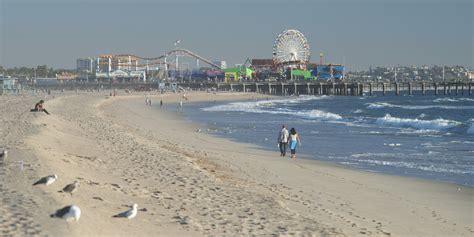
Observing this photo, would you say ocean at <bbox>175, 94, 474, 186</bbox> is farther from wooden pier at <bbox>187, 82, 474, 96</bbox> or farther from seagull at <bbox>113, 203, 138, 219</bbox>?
wooden pier at <bbox>187, 82, 474, 96</bbox>

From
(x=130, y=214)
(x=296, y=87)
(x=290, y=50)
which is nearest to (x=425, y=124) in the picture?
(x=130, y=214)

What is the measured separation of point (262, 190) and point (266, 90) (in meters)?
99.4

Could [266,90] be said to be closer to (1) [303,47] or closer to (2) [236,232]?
(1) [303,47]

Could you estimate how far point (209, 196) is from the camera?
901 centimetres

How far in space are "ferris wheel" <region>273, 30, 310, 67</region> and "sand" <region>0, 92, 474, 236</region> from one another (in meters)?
96.5

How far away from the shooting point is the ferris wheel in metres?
111

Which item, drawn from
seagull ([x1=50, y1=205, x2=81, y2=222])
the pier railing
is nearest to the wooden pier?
the pier railing

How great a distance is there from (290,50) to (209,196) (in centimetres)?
10449

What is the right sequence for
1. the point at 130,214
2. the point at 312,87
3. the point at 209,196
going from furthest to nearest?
the point at 312,87, the point at 209,196, the point at 130,214

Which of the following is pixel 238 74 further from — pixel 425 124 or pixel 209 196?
pixel 209 196

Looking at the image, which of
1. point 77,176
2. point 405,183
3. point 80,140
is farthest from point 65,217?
point 80,140

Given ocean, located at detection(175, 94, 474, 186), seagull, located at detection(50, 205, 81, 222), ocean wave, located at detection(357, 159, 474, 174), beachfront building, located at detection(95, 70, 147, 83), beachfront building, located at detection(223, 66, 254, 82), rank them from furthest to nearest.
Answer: beachfront building, located at detection(95, 70, 147, 83)
beachfront building, located at detection(223, 66, 254, 82)
ocean, located at detection(175, 94, 474, 186)
ocean wave, located at detection(357, 159, 474, 174)
seagull, located at detection(50, 205, 81, 222)

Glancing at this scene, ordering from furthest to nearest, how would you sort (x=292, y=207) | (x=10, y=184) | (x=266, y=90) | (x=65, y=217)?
(x=266, y=90)
(x=292, y=207)
(x=10, y=184)
(x=65, y=217)

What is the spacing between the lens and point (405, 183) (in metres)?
12.3
